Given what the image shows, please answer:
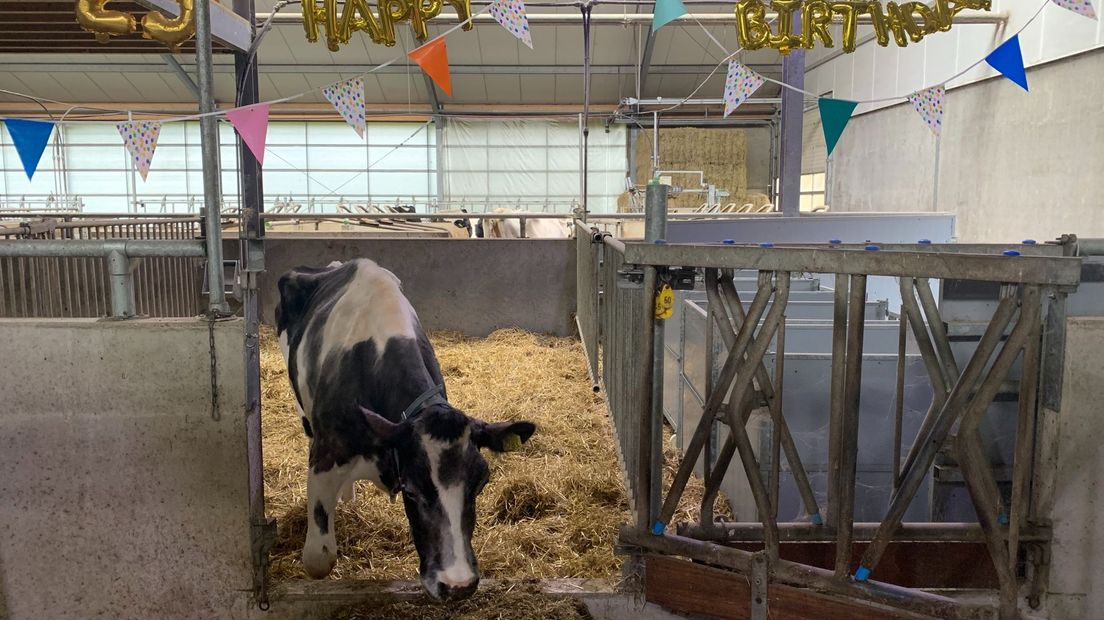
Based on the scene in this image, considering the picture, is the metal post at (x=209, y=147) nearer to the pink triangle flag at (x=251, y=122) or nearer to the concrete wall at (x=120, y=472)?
the concrete wall at (x=120, y=472)

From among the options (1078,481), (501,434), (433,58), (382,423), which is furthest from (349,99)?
(1078,481)

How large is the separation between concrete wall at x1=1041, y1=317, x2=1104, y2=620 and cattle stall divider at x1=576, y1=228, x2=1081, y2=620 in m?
0.06

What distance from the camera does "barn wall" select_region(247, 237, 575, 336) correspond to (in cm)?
843

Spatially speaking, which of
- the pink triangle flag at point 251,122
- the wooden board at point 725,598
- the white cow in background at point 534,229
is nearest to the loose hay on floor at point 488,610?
the wooden board at point 725,598

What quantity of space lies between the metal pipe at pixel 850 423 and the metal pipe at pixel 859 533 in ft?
0.58

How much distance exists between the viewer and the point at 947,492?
117 inches

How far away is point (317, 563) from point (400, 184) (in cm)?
2062

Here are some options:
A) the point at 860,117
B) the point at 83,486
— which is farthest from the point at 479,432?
the point at 860,117

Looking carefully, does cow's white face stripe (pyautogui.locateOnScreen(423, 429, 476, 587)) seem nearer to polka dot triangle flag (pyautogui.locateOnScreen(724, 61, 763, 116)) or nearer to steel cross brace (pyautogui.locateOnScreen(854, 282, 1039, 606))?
steel cross brace (pyautogui.locateOnScreen(854, 282, 1039, 606))

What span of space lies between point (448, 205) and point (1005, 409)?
21180 mm

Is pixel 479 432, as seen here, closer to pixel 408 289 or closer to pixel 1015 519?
pixel 1015 519

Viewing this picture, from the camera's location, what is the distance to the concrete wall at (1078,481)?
94.4 inches

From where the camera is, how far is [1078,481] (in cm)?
247

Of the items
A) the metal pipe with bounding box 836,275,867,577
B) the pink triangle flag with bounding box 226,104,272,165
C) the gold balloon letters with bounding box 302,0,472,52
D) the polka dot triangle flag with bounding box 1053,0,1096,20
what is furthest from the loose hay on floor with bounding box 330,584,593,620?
the polka dot triangle flag with bounding box 1053,0,1096,20
